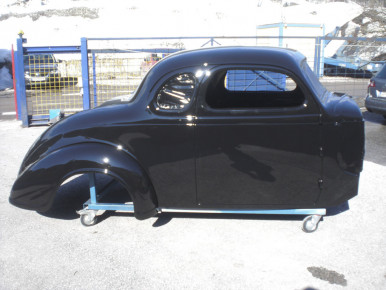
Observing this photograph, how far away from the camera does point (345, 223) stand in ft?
13.7

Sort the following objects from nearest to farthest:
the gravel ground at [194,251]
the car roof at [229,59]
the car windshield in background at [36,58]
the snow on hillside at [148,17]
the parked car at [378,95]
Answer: the gravel ground at [194,251] < the car roof at [229,59] < the parked car at [378,95] < the car windshield in background at [36,58] < the snow on hillside at [148,17]

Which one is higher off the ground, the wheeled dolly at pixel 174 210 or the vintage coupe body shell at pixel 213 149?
the vintage coupe body shell at pixel 213 149

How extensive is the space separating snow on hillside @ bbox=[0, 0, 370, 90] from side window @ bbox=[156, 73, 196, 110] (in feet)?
103

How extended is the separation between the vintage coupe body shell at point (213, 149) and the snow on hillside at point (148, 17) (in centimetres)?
3134

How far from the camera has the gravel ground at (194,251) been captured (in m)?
3.20

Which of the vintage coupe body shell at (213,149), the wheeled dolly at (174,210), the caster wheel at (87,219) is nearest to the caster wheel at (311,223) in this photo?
the wheeled dolly at (174,210)

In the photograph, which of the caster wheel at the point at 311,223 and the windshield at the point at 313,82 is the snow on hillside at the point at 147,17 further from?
the caster wheel at the point at 311,223

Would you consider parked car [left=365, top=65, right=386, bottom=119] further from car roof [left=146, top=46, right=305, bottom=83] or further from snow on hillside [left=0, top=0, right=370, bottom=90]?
snow on hillside [left=0, top=0, right=370, bottom=90]

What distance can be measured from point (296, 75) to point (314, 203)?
1.27 metres

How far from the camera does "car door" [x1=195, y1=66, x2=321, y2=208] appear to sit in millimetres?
3744

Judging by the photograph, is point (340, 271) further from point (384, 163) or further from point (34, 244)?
point (384, 163)

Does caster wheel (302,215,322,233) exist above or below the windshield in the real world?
below

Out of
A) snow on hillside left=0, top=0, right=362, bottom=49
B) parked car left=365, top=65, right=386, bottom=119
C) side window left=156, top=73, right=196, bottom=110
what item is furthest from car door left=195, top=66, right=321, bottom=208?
snow on hillside left=0, top=0, right=362, bottom=49

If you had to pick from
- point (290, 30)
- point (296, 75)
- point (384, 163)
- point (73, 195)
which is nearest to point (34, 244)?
point (73, 195)
